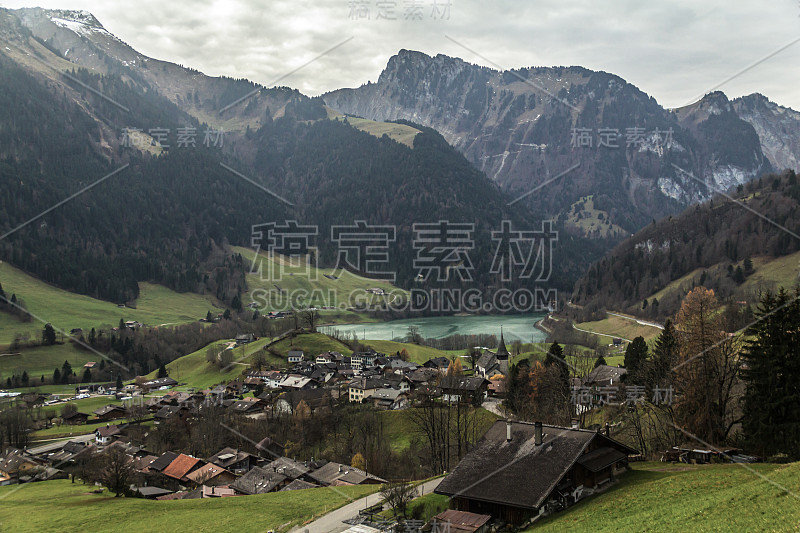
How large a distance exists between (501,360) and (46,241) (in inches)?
6892

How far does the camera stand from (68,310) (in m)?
155

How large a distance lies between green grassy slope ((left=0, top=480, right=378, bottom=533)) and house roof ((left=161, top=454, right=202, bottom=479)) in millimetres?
11667

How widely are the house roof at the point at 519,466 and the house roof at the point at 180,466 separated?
35.5 meters

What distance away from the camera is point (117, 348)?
134 m

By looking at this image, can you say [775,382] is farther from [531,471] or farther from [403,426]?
[403,426]

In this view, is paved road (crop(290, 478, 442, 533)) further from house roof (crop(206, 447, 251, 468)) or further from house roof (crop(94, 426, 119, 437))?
house roof (crop(94, 426, 119, 437))

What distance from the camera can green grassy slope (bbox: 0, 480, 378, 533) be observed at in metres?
31.0

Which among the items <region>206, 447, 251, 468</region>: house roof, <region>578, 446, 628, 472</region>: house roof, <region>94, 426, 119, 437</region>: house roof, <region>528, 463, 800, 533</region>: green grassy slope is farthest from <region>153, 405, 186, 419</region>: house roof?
<region>528, 463, 800, 533</region>: green grassy slope

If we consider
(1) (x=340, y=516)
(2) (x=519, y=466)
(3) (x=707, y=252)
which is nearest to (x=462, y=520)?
(2) (x=519, y=466)

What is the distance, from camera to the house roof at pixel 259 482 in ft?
153

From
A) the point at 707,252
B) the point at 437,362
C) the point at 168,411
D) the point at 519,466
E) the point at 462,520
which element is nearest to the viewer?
the point at 462,520

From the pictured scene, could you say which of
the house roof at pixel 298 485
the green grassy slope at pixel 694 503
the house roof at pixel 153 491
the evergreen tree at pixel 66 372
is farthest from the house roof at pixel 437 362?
the green grassy slope at pixel 694 503

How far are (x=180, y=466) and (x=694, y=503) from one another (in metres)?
48.8

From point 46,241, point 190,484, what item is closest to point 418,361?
point 190,484
